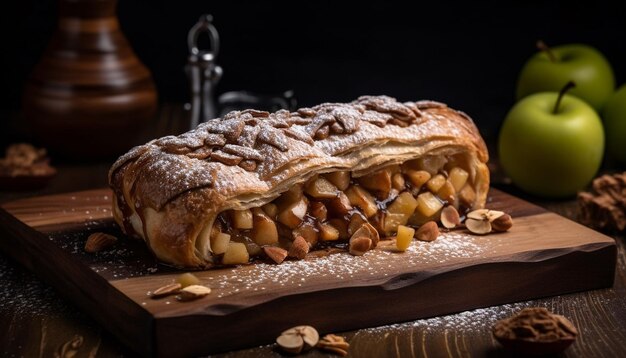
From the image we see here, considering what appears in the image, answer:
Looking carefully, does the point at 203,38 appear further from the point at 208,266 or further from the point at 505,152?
the point at 208,266

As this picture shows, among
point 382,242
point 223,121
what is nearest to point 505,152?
point 382,242

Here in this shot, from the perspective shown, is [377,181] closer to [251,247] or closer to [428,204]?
[428,204]

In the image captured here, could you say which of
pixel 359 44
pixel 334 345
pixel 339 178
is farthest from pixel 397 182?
pixel 359 44

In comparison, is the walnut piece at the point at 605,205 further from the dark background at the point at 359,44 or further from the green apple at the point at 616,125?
the dark background at the point at 359,44

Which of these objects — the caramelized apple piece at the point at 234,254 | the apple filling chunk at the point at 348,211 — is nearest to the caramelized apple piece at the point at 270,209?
the apple filling chunk at the point at 348,211

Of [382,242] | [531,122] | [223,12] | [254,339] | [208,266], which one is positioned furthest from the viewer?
[223,12]
